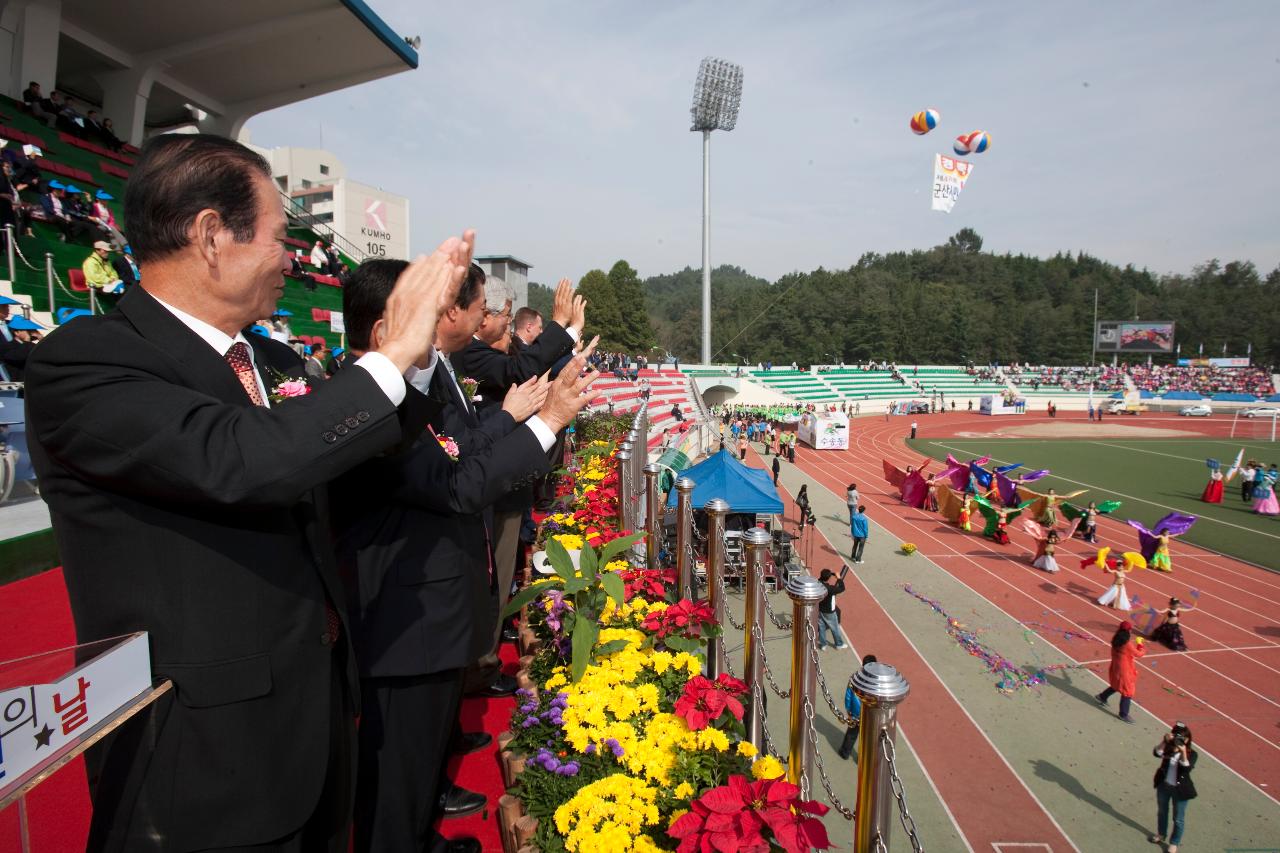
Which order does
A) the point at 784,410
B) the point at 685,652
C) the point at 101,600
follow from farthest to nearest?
the point at 784,410
the point at 685,652
the point at 101,600

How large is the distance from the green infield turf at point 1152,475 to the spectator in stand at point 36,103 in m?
24.4

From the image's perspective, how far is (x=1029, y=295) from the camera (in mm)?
81125

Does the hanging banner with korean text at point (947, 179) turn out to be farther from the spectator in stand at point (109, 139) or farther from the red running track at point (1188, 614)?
the spectator in stand at point (109, 139)

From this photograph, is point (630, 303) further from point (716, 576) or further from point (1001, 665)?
point (716, 576)

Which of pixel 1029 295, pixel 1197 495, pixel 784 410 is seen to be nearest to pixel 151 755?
pixel 1197 495

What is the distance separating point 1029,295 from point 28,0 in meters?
92.1

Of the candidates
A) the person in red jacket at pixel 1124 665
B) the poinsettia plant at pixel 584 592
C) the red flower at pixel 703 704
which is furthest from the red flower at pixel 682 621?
the person in red jacket at pixel 1124 665

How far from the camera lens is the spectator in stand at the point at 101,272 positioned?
29.7 ft

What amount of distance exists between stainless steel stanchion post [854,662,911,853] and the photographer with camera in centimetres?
593

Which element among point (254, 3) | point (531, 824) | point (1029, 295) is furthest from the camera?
point (1029, 295)

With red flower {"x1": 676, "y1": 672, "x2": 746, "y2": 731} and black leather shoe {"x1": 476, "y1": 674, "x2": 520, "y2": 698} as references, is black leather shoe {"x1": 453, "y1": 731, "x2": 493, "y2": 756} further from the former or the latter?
red flower {"x1": 676, "y1": 672, "x2": 746, "y2": 731}

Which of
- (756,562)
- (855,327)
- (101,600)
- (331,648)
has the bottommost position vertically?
(756,562)

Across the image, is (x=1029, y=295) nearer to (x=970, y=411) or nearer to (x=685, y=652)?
(x=970, y=411)

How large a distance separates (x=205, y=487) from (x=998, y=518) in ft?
53.5
